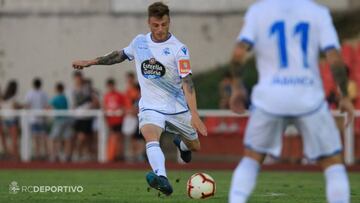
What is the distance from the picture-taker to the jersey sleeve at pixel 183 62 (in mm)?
13984

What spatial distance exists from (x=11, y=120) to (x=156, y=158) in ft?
47.2

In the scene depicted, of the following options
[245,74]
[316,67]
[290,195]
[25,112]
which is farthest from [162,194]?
[245,74]

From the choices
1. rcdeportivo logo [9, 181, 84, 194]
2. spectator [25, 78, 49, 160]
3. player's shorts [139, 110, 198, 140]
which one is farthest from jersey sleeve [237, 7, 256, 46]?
spectator [25, 78, 49, 160]

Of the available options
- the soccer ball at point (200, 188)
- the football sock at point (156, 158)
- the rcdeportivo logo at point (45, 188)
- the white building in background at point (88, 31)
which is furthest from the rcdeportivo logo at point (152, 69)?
the white building in background at point (88, 31)

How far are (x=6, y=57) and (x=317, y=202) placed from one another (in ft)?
73.5

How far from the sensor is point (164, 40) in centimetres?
1420

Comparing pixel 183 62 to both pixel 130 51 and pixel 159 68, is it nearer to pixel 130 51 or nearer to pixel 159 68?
pixel 159 68

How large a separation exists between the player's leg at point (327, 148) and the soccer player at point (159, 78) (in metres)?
3.96

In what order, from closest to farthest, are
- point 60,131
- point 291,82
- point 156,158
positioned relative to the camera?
point 291,82, point 156,158, point 60,131

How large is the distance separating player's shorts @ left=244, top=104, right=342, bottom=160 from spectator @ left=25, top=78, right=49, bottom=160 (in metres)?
18.1

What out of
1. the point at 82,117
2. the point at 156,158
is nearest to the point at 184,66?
the point at 156,158

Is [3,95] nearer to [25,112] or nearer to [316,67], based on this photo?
[25,112]

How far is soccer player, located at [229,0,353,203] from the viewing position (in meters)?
9.71

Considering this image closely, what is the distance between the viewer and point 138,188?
645 inches
